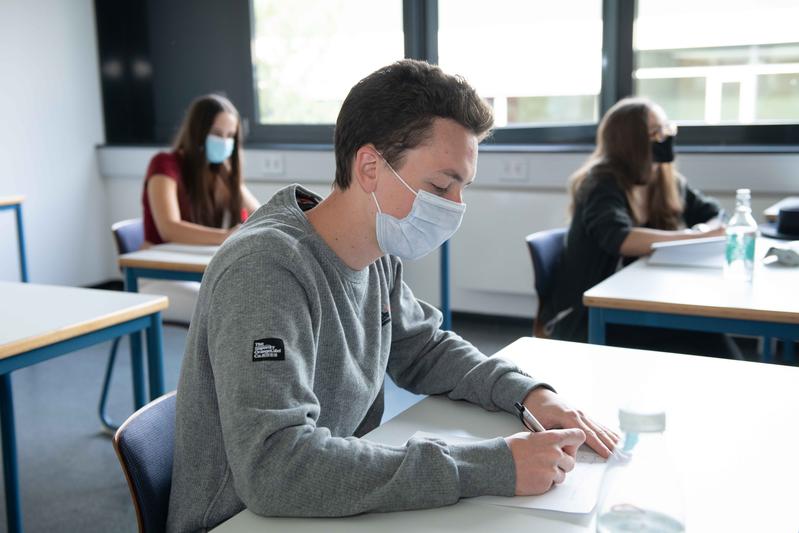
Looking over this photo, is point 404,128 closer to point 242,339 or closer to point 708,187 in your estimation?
point 242,339

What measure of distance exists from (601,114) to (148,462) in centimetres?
334

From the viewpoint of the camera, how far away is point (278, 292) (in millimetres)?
1036

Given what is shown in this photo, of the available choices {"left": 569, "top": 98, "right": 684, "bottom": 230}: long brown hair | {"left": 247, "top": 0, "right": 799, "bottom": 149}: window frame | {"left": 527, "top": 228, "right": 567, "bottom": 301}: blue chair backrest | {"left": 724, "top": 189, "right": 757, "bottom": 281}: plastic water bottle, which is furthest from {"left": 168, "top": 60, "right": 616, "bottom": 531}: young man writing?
{"left": 247, "top": 0, "right": 799, "bottom": 149}: window frame

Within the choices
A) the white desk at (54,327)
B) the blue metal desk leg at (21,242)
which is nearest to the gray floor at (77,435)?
the white desk at (54,327)

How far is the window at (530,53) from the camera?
13.1 feet

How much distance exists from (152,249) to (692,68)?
2507 millimetres

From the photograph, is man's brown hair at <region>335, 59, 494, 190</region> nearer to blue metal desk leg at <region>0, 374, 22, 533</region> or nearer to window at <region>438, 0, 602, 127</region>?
blue metal desk leg at <region>0, 374, 22, 533</region>

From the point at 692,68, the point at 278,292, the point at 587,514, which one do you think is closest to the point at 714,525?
the point at 587,514

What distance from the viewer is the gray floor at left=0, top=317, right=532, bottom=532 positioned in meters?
2.38

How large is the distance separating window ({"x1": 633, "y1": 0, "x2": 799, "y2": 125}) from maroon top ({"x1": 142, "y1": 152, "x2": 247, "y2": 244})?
215 centimetres

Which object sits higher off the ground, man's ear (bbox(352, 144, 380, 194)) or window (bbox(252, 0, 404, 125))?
window (bbox(252, 0, 404, 125))

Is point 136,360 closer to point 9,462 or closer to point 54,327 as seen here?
point 9,462

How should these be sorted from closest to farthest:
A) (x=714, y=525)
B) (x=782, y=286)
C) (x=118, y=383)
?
(x=714, y=525) → (x=782, y=286) → (x=118, y=383)

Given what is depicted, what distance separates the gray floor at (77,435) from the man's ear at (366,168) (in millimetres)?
1526
